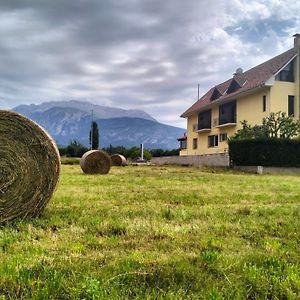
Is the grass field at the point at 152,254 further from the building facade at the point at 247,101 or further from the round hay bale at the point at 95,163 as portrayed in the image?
the building facade at the point at 247,101

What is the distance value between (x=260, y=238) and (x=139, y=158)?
41671 mm

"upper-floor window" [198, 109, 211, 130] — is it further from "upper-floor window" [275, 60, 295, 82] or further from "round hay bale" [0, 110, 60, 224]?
"round hay bale" [0, 110, 60, 224]

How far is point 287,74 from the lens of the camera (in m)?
33.2

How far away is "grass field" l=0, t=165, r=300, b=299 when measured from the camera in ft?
10.4

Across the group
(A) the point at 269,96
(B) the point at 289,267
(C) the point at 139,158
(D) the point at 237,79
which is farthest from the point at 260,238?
(C) the point at 139,158

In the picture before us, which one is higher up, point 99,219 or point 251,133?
point 251,133

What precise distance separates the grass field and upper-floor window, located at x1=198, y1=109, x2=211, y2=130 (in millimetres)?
36442

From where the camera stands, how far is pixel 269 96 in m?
32.1

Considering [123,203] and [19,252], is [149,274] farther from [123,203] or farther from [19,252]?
[123,203]

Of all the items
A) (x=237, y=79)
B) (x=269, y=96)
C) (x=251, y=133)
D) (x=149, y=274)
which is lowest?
(x=149, y=274)

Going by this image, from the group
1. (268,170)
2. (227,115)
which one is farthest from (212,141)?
(268,170)

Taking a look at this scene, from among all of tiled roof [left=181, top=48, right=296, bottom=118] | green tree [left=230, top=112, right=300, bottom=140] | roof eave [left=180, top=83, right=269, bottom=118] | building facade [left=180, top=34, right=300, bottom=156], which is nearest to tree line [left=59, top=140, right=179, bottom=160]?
building facade [left=180, top=34, right=300, bottom=156]

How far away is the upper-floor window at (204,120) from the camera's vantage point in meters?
42.9

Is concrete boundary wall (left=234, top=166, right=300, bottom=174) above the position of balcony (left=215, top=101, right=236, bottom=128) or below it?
below
